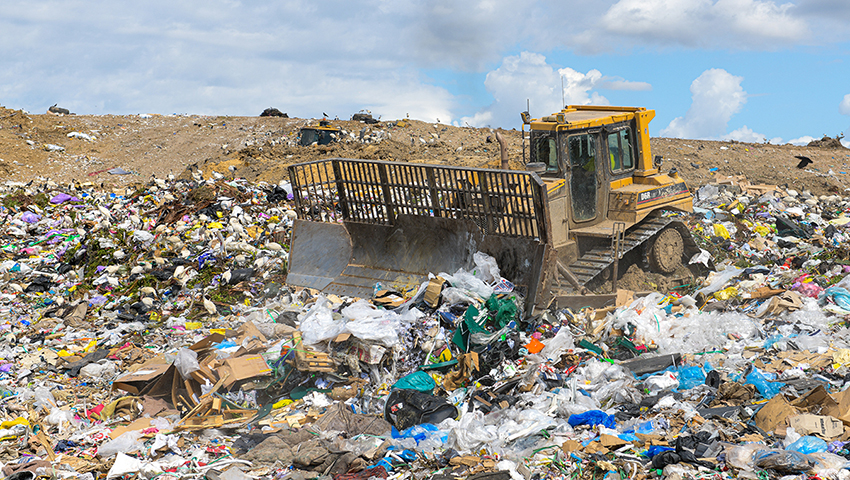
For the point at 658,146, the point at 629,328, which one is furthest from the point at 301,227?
the point at 658,146

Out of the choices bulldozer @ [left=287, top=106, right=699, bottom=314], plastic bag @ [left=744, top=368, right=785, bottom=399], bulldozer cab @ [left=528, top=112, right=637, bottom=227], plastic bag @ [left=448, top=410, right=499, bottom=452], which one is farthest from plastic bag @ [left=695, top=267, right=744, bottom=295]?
plastic bag @ [left=448, top=410, right=499, bottom=452]

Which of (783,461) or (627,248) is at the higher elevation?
(627,248)

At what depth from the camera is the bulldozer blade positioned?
6973mm

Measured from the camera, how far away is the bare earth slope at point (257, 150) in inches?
715

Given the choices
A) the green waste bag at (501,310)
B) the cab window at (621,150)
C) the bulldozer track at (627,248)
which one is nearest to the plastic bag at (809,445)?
the green waste bag at (501,310)

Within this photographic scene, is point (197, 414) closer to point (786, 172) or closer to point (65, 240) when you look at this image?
point (65, 240)

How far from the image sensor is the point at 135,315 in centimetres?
866

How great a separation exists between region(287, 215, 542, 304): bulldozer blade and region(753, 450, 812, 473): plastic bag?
110 inches

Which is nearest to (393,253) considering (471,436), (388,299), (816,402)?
(388,299)

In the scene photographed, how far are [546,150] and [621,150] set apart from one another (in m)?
1.30

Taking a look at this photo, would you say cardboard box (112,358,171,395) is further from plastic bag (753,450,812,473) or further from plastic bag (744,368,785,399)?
plastic bag (744,368,785,399)

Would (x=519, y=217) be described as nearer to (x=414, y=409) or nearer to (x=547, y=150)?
(x=547, y=150)

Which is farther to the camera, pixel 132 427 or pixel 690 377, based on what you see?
pixel 690 377

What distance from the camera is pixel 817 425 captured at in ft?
15.2
